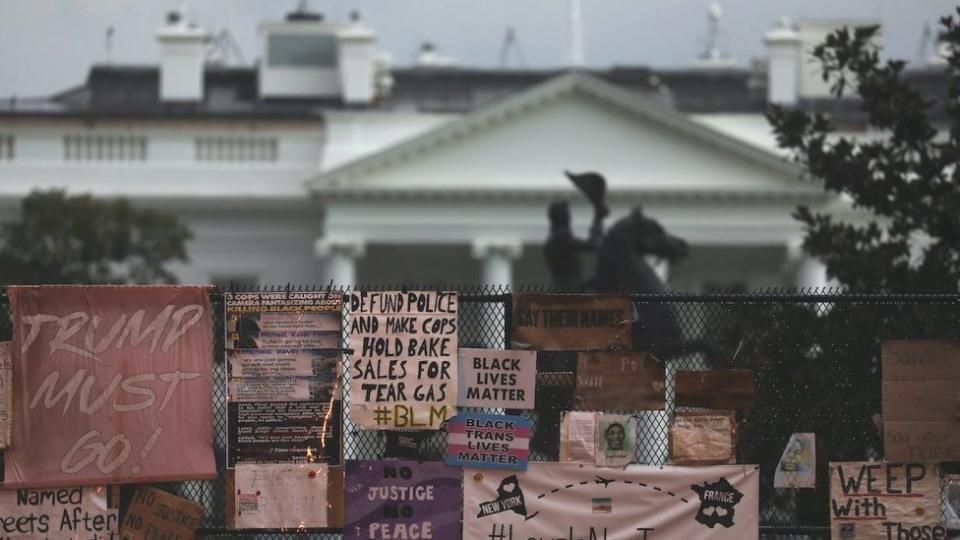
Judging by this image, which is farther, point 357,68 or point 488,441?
point 357,68

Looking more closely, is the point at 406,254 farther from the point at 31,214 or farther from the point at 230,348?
the point at 230,348

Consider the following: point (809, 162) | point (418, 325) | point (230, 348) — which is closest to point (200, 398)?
point (230, 348)

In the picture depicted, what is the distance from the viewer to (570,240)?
31734mm

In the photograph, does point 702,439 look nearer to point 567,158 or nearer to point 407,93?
point 567,158

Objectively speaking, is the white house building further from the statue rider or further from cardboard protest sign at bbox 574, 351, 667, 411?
cardboard protest sign at bbox 574, 351, 667, 411

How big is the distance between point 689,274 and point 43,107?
18.1 meters

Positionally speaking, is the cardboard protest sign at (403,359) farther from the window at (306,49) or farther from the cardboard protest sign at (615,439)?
the window at (306,49)

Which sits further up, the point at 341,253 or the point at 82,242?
the point at 82,242

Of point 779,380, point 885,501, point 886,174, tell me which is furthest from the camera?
point 886,174

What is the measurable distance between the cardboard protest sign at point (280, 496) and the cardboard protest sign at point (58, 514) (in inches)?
27.2

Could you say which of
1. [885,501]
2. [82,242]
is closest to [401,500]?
[885,501]

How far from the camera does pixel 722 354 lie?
46.6 ft

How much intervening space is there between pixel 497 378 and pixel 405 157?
51.2 metres

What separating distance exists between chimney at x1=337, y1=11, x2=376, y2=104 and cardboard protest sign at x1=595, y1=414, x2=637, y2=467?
187 feet
